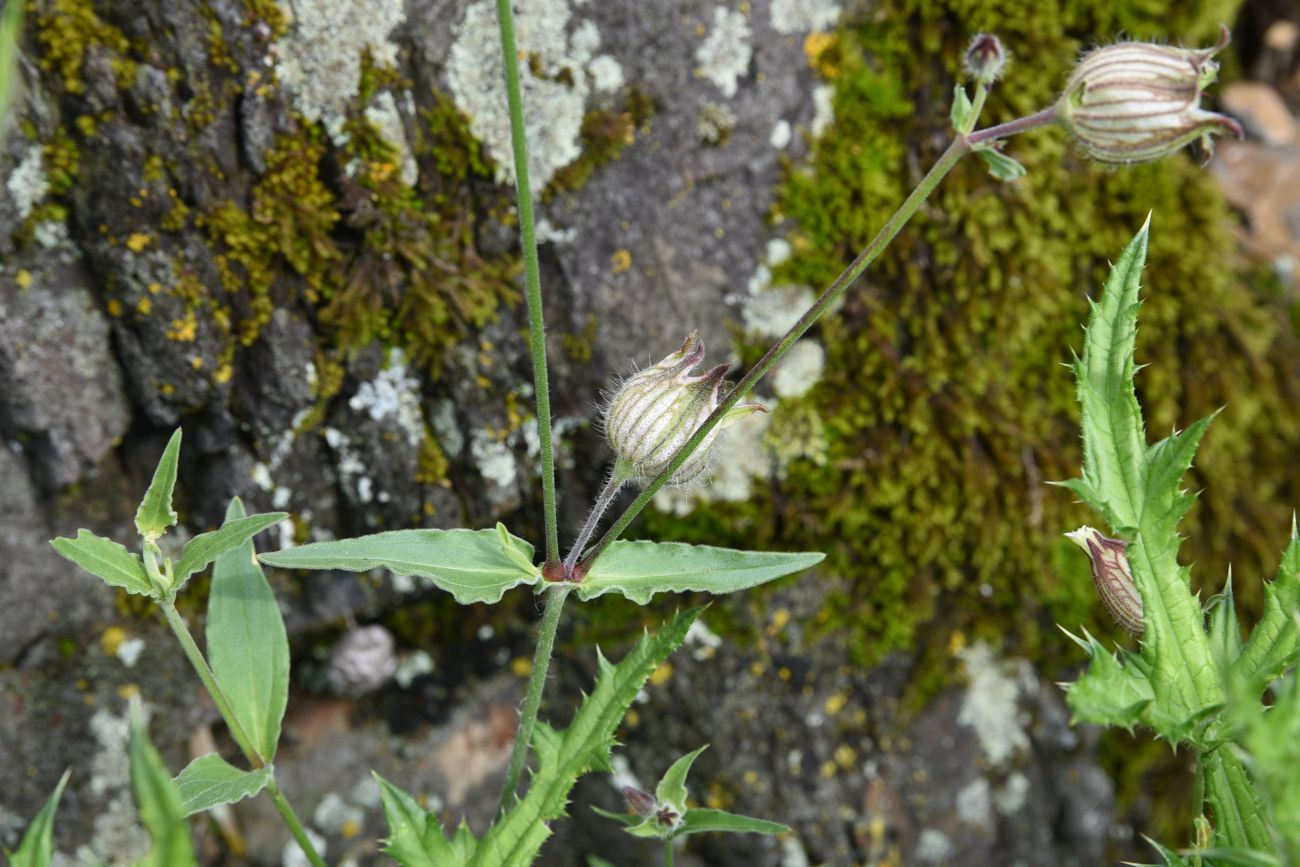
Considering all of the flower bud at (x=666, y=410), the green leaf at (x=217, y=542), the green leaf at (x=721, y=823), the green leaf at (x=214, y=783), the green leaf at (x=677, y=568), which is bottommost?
the green leaf at (x=214, y=783)

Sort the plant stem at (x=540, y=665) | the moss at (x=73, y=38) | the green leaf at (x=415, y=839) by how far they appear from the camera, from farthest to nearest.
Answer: the moss at (x=73, y=38), the plant stem at (x=540, y=665), the green leaf at (x=415, y=839)

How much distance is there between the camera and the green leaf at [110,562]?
1482 mm

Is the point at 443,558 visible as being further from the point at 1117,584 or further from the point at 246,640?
the point at 1117,584

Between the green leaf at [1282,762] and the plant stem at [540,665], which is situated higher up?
the green leaf at [1282,762]

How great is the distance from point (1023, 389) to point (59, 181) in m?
2.18

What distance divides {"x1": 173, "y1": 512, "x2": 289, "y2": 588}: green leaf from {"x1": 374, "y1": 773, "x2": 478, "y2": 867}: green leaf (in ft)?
1.29

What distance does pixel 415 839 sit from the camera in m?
1.49

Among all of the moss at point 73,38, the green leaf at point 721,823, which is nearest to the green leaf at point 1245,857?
the green leaf at point 721,823

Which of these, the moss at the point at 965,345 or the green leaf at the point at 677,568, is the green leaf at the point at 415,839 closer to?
the green leaf at the point at 677,568

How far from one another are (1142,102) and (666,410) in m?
0.75

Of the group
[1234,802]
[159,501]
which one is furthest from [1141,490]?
[159,501]

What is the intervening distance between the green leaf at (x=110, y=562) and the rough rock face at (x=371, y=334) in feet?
2.23

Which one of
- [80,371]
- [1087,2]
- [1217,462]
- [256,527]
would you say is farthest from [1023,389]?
[80,371]

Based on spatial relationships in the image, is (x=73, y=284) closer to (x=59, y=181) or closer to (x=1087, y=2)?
(x=59, y=181)
